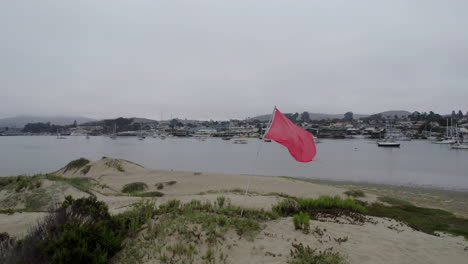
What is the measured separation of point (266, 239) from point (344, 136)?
473 ft

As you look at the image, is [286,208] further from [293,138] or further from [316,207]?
[293,138]

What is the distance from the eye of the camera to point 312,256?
4.72m

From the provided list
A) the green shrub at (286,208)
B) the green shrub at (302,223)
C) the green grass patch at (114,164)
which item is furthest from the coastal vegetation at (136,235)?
the green grass patch at (114,164)

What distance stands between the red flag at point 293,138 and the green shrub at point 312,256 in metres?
2.43

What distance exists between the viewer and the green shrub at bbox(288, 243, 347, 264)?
15.0 ft

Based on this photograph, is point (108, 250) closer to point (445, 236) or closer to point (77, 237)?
point (77, 237)

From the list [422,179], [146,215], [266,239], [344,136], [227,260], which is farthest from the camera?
[344,136]

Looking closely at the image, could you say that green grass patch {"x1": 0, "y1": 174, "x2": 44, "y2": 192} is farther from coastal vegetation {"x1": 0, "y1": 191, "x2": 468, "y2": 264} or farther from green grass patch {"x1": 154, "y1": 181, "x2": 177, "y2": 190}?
coastal vegetation {"x1": 0, "y1": 191, "x2": 468, "y2": 264}

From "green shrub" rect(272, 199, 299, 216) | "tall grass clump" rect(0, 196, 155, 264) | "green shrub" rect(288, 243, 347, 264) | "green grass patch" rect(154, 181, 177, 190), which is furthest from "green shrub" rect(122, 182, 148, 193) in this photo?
"green shrub" rect(288, 243, 347, 264)

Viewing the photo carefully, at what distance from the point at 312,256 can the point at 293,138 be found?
10.4ft

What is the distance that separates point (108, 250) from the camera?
4691mm

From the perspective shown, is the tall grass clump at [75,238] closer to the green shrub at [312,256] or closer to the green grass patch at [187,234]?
the green grass patch at [187,234]

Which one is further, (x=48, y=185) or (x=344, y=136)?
(x=344, y=136)

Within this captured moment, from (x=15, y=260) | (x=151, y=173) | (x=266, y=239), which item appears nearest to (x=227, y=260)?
(x=266, y=239)
